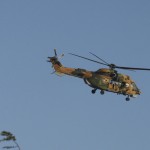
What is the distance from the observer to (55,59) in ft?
294

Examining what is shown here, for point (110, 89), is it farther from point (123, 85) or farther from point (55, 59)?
point (55, 59)

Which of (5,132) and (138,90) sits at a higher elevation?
(138,90)

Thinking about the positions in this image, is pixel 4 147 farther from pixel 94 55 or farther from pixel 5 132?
pixel 94 55

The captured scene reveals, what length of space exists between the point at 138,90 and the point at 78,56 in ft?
57.6

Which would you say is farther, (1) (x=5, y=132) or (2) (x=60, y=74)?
(2) (x=60, y=74)

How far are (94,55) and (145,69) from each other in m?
8.04

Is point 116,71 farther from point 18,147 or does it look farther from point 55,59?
point 18,147

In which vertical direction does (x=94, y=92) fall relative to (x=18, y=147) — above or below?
above

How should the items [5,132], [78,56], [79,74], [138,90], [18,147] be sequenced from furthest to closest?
[138,90] → [79,74] → [78,56] → [5,132] → [18,147]

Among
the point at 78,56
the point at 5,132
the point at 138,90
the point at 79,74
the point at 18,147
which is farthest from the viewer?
the point at 138,90

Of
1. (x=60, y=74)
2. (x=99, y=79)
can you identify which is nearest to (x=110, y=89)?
(x=99, y=79)

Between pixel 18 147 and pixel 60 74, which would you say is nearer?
pixel 18 147

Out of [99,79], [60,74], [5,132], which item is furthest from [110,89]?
[5,132]

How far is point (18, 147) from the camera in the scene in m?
60.5
